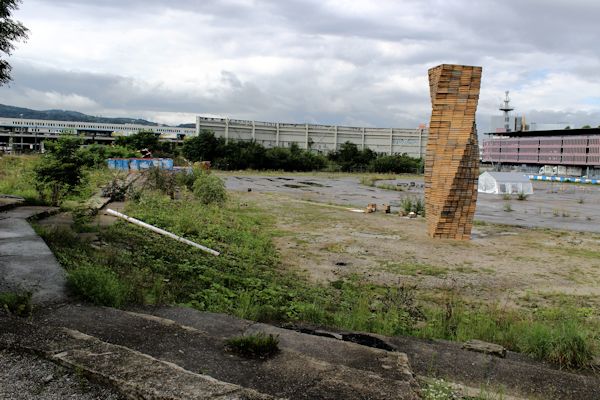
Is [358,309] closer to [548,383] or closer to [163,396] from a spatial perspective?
[548,383]

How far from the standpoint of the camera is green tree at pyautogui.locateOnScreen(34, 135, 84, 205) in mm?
13352

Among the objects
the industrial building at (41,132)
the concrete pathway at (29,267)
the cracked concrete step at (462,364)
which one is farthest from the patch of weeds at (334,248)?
the industrial building at (41,132)

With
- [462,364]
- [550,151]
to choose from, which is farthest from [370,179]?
[550,151]

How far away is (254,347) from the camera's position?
3.79 metres

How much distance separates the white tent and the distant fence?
48.5 meters

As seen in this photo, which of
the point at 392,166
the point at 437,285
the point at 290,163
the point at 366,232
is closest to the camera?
the point at 437,285

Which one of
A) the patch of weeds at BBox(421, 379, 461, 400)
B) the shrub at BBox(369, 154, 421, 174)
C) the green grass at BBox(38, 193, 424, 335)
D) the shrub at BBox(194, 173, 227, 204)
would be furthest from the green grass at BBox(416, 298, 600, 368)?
the shrub at BBox(369, 154, 421, 174)

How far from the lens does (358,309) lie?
659 cm

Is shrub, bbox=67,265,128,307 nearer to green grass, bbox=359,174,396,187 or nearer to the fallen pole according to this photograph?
the fallen pole

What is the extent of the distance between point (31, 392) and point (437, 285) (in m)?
7.05

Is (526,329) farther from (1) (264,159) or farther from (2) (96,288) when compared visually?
(1) (264,159)

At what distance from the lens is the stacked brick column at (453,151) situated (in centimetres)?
1403

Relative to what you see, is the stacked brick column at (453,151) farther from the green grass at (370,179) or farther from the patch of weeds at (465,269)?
the green grass at (370,179)

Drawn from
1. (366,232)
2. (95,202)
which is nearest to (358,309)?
(366,232)
